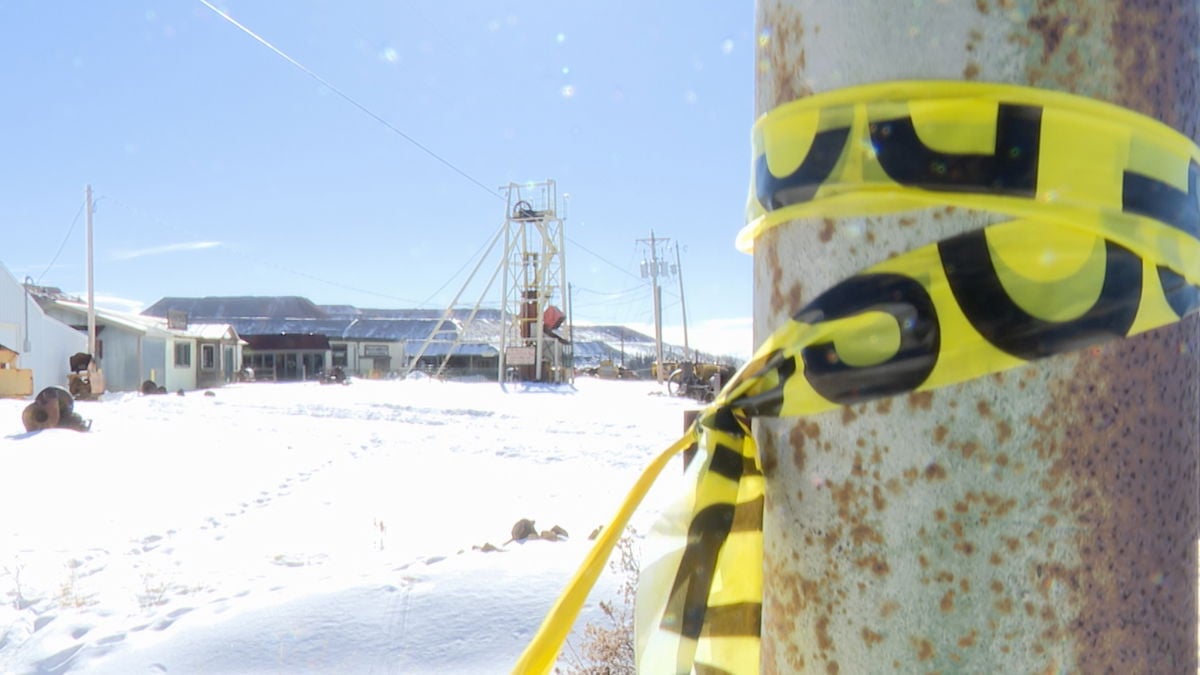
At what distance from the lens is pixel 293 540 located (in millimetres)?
6273

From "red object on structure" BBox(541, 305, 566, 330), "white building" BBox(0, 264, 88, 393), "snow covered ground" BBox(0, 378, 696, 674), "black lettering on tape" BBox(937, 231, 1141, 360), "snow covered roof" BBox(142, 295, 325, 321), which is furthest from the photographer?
"snow covered roof" BBox(142, 295, 325, 321)

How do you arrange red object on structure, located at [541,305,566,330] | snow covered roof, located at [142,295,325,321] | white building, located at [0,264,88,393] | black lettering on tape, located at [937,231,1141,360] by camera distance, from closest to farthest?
black lettering on tape, located at [937,231,1141,360], white building, located at [0,264,88,393], red object on structure, located at [541,305,566,330], snow covered roof, located at [142,295,325,321]

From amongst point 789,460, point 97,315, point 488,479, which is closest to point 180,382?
point 97,315

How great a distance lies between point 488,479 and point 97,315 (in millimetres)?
29792

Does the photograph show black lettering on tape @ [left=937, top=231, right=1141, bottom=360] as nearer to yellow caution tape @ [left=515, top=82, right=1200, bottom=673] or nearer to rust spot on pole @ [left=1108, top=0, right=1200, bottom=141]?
yellow caution tape @ [left=515, top=82, right=1200, bottom=673]

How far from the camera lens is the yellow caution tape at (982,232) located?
1.98ft

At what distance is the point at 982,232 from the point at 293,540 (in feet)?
21.5

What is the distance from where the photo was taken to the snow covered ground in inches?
145

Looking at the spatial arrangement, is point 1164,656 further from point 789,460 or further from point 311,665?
point 311,665

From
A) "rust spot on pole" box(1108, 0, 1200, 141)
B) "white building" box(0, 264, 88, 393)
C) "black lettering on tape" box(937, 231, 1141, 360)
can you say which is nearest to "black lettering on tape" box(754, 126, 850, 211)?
"black lettering on tape" box(937, 231, 1141, 360)

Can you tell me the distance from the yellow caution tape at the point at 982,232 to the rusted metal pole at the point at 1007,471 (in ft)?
0.05

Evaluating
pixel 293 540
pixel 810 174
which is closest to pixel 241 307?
pixel 293 540

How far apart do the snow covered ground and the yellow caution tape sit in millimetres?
269

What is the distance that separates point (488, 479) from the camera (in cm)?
916
